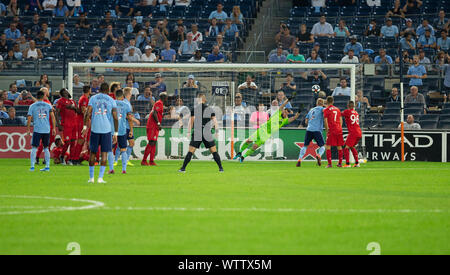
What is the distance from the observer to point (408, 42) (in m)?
32.0

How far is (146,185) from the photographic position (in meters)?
16.0

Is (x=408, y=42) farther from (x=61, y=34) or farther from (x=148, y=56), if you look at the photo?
(x=61, y=34)

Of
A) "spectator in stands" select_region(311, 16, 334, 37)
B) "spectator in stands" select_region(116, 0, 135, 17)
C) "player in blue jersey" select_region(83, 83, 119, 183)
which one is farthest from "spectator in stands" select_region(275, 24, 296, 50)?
"player in blue jersey" select_region(83, 83, 119, 183)

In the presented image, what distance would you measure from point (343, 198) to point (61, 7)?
2680 centimetres

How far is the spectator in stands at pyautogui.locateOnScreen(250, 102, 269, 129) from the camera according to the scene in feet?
95.2

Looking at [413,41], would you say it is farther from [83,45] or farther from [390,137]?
[83,45]

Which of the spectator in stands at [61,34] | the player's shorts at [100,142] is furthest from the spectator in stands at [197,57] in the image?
the player's shorts at [100,142]

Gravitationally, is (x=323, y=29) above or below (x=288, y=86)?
above

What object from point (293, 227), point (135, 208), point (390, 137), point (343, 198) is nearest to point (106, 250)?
point (293, 227)

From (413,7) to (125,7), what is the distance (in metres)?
13.7

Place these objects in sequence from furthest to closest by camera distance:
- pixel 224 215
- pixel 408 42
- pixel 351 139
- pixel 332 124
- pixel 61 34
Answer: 1. pixel 61 34
2. pixel 408 42
3. pixel 332 124
4. pixel 351 139
5. pixel 224 215

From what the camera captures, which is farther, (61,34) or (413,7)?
(61,34)

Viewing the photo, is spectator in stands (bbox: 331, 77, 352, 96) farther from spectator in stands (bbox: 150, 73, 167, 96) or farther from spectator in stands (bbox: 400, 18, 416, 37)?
spectator in stands (bbox: 150, 73, 167, 96)

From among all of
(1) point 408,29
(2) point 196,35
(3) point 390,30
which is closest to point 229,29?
(2) point 196,35
